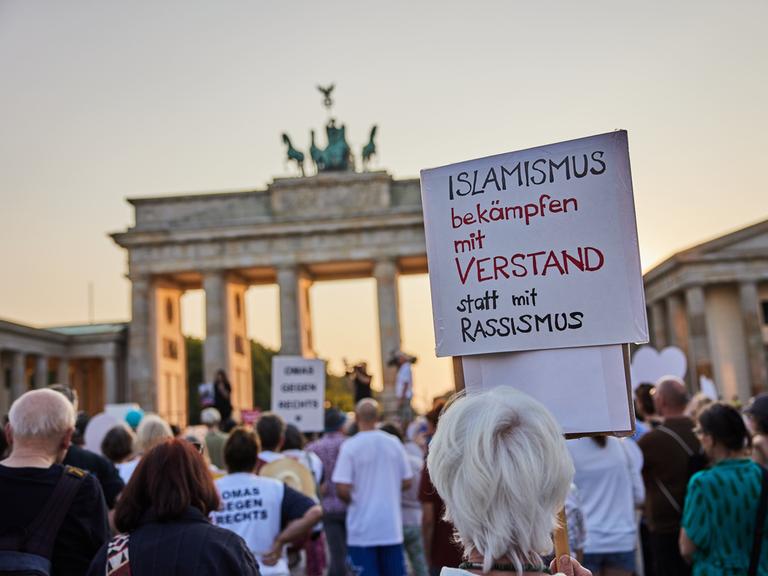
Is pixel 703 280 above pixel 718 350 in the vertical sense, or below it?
above

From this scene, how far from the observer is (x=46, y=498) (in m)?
4.51

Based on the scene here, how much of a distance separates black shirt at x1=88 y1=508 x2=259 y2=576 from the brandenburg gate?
4428 cm

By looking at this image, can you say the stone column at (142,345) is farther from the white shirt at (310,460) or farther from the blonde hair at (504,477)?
the blonde hair at (504,477)

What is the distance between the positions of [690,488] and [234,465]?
2.66 m

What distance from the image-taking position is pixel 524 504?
→ 2.67 metres

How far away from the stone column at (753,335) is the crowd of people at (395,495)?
3968cm

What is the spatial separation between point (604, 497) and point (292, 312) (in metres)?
42.2

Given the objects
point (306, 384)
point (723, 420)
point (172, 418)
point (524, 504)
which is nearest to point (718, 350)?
point (172, 418)

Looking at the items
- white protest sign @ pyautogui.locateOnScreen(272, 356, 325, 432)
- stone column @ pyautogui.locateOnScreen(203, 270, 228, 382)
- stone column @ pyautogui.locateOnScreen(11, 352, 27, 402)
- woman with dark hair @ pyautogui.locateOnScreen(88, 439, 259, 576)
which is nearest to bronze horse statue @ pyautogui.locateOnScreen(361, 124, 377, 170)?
Answer: stone column @ pyautogui.locateOnScreen(203, 270, 228, 382)

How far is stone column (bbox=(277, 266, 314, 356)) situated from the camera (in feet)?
160

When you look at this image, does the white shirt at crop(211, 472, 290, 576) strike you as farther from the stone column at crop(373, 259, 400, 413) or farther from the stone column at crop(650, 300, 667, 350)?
the stone column at crop(650, 300, 667, 350)

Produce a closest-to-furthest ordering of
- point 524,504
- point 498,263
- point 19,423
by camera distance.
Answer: point 524,504 → point 498,263 → point 19,423

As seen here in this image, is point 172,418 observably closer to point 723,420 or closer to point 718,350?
point 718,350

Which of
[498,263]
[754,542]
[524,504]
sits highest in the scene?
[498,263]
